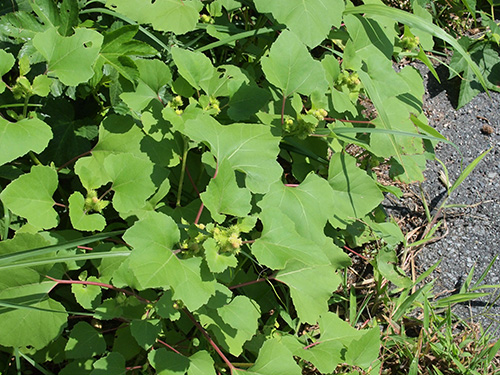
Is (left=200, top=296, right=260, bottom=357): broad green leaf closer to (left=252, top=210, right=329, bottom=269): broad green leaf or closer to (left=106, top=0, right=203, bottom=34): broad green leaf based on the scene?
(left=252, top=210, right=329, bottom=269): broad green leaf

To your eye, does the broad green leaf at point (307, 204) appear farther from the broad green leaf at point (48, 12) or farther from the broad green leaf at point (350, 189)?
the broad green leaf at point (48, 12)

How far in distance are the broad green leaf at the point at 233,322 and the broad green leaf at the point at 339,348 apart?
273 millimetres

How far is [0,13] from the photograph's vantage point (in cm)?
186

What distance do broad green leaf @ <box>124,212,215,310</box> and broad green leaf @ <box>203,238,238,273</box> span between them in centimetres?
5

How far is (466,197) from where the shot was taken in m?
2.69

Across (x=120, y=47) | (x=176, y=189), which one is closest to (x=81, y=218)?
(x=176, y=189)

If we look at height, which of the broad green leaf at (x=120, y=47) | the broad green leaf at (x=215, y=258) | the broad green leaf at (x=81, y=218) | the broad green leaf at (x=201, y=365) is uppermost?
the broad green leaf at (x=120, y=47)

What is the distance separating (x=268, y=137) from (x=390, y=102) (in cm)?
69

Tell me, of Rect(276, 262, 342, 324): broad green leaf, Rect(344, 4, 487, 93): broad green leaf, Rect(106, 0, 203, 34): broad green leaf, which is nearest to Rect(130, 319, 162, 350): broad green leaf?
Rect(276, 262, 342, 324): broad green leaf

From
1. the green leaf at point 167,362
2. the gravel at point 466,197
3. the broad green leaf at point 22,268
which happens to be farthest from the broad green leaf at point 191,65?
the gravel at point 466,197

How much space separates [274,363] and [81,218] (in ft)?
2.27

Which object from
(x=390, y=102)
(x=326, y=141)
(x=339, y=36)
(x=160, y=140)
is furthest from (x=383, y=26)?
(x=160, y=140)

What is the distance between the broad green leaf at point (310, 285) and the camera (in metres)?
1.72

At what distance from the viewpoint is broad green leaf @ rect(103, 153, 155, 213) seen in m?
1.52
